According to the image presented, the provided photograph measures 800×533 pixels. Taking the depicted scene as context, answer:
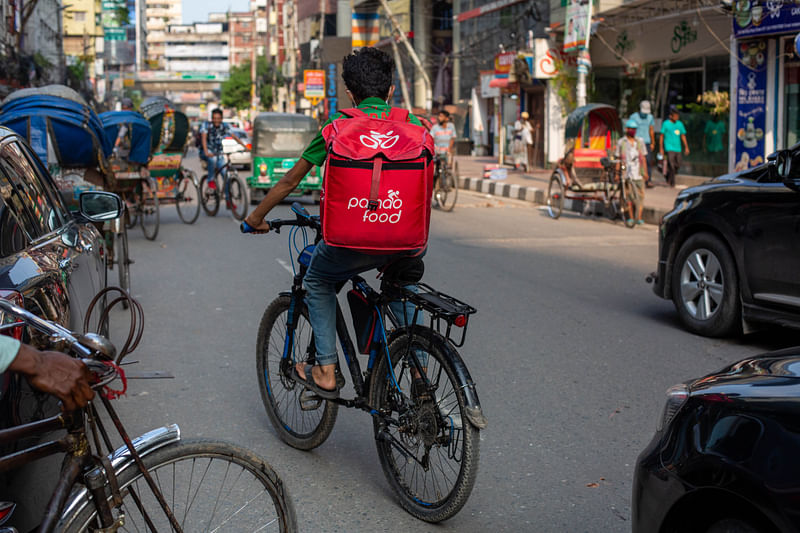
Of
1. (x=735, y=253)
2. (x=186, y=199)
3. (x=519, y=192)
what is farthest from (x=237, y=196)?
(x=735, y=253)

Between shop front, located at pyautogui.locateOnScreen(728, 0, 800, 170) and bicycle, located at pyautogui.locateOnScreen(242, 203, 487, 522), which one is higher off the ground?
shop front, located at pyautogui.locateOnScreen(728, 0, 800, 170)

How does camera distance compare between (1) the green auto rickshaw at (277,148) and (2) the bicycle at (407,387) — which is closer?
(2) the bicycle at (407,387)

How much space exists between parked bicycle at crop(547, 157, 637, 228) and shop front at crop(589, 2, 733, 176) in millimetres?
5103

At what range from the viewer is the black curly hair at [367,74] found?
3.98 metres

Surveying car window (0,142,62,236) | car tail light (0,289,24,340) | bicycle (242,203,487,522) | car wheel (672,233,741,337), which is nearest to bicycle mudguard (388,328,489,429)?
bicycle (242,203,487,522)

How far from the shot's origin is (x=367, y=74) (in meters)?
3.98

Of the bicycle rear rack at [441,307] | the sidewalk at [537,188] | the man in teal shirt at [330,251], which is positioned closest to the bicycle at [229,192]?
the sidewalk at [537,188]

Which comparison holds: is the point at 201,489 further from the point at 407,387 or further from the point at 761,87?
the point at 761,87

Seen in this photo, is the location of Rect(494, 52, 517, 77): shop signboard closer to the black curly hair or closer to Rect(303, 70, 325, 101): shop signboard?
the black curly hair

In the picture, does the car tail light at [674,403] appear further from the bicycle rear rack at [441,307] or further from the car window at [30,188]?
the car window at [30,188]

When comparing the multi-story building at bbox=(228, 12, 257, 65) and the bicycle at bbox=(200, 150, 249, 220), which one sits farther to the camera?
the multi-story building at bbox=(228, 12, 257, 65)

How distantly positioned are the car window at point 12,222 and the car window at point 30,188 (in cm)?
7

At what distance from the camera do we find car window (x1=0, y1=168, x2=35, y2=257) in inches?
139

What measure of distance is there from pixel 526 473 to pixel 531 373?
6.02ft
